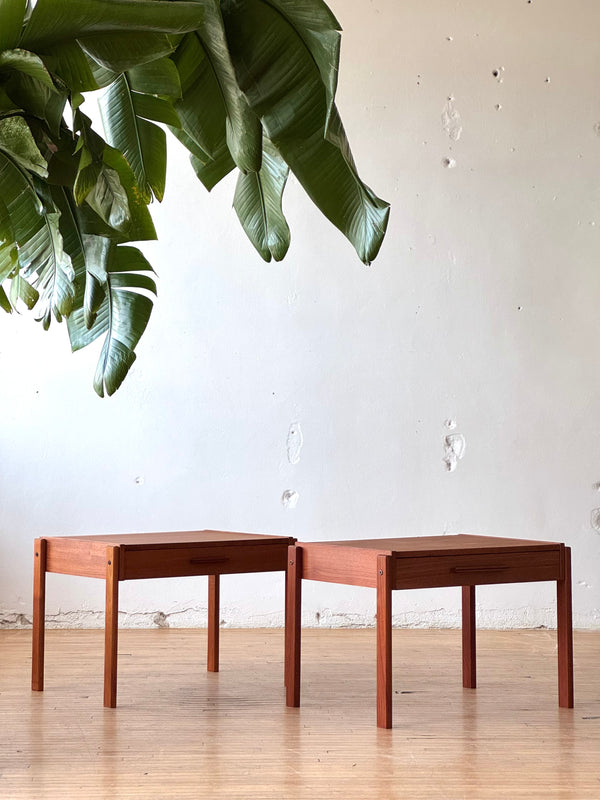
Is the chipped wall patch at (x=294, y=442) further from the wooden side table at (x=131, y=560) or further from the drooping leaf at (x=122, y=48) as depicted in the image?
the drooping leaf at (x=122, y=48)

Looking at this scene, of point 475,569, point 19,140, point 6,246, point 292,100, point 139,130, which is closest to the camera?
point 19,140

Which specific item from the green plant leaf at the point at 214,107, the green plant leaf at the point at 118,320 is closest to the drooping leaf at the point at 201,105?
the green plant leaf at the point at 214,107

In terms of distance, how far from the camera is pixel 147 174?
2184mm

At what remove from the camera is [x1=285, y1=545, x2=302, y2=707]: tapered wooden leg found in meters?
2.57

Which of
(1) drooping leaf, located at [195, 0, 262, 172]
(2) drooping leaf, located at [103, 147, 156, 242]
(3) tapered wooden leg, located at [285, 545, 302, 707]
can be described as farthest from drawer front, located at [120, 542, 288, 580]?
(1) drooping leaf, located at [195, 0, 262, 172]

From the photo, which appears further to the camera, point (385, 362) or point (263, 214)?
point (385, 362)

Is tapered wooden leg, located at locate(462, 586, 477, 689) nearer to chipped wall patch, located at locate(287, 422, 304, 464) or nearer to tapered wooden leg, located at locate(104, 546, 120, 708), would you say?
tapered wooden leg, located at locate(104, 546, 120, 708)

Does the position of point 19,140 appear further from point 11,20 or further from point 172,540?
point 172,540

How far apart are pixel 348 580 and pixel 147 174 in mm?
1096

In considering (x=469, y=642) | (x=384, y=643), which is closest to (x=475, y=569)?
(x=384, y=643)

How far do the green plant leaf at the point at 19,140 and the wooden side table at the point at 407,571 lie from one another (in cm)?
125

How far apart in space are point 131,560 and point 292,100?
133 centimetres

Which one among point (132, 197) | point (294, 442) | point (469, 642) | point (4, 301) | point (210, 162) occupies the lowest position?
point (469, 642)

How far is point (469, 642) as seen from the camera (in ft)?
9.39
